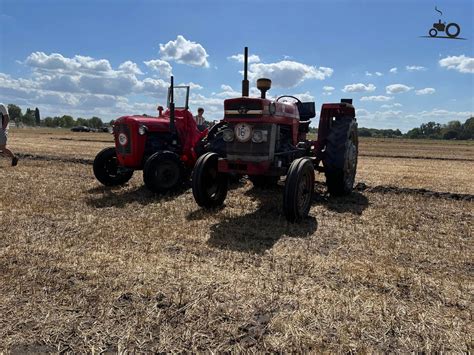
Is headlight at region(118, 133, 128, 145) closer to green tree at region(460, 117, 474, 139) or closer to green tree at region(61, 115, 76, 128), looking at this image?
green tree at region(460, 117, 474, 139)

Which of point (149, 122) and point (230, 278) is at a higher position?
point (149, 122)

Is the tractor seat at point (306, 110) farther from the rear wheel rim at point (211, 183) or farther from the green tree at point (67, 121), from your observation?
the green tree at point (67, 121)

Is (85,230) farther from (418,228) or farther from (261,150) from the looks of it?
(418,228)

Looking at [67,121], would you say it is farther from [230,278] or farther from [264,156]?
[230,278]

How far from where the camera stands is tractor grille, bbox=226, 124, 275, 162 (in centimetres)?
561

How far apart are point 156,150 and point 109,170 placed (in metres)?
1.13

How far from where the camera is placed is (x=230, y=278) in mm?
3355

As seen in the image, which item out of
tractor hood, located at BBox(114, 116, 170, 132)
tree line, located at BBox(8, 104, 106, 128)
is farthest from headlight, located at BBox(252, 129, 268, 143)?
tree line, located at BBox(8, 104, 106, 128)

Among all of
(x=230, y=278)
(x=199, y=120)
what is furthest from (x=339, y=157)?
(x=230, y=278)

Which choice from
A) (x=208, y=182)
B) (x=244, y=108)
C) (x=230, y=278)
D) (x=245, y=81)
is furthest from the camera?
(x=208, y=182)

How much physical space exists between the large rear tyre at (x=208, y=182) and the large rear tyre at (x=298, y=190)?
1241 millimetres

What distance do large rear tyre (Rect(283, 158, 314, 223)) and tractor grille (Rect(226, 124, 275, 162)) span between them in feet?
1.64

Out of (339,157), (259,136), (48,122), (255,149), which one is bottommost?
(339,157)

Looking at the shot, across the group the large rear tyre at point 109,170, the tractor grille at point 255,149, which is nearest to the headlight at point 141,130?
the large rear tyre at point 109,170
